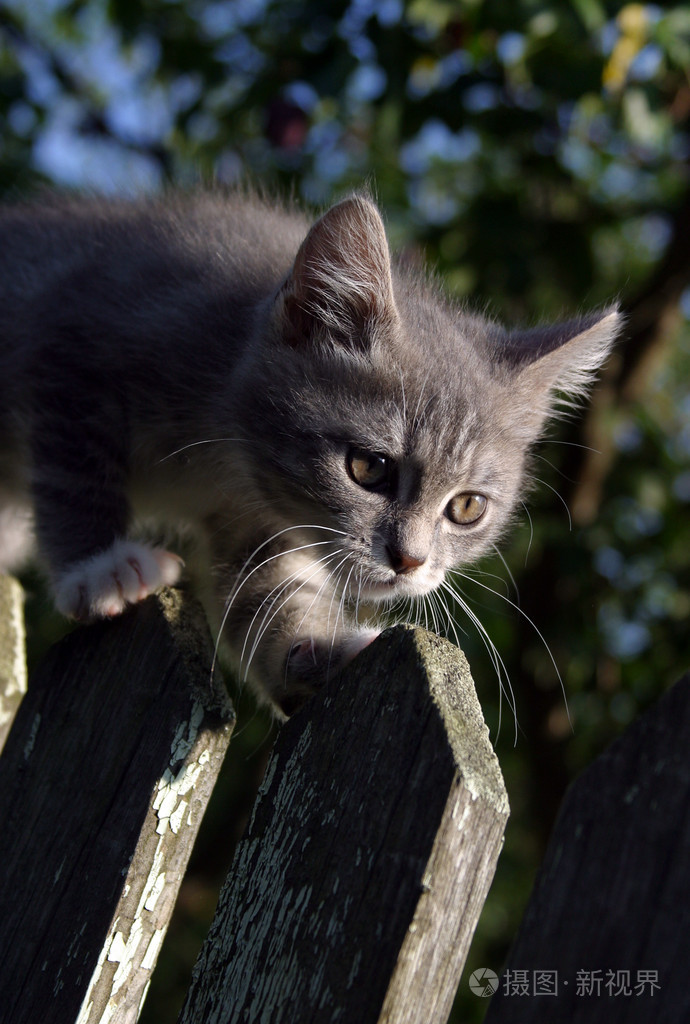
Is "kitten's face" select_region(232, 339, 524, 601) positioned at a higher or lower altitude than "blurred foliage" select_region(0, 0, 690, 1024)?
lower

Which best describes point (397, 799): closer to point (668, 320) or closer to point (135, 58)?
point (668, 320)

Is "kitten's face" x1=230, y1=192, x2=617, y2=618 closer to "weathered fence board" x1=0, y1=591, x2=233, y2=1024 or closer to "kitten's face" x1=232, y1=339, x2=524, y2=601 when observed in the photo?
"kitten's face" x1=232, y1=339, x2=524, y2=601

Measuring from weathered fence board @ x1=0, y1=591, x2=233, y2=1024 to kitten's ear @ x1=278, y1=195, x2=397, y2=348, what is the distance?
848mm

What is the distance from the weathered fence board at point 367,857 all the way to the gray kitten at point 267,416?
1.78 ft

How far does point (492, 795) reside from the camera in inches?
43.9

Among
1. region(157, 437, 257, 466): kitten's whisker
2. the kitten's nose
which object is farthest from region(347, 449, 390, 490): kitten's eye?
region(157, 437, 257, 466): kitten's whisker

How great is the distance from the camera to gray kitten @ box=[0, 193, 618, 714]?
197 centimetres

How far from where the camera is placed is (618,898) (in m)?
0.99

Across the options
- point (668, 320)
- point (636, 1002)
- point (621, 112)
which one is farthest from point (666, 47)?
point (636, 1002)

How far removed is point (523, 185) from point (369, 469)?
2751 mm

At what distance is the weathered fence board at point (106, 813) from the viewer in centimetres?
133

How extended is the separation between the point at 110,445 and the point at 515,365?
1.01 m

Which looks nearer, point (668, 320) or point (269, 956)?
point (269, 956)

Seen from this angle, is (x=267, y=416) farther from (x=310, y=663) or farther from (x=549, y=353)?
(x=549, y=353)
